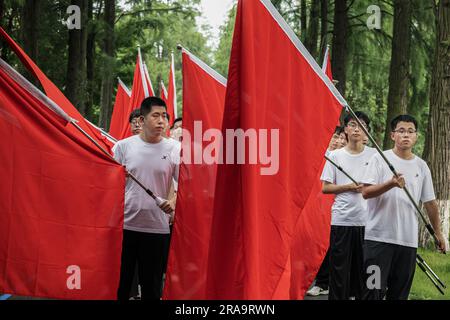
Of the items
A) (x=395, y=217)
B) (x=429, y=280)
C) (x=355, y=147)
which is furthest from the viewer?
(x=429, y=280)

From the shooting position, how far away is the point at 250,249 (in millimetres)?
5852

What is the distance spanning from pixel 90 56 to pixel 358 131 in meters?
14.9

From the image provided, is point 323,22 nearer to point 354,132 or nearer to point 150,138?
point 354,132

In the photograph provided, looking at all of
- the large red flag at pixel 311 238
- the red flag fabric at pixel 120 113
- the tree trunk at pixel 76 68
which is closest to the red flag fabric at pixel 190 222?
the large red flag at pixel 311 238

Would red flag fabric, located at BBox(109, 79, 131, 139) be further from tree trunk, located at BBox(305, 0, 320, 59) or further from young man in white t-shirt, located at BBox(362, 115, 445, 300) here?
young man in white t-shirt, located at BBox(362, 115, 445, 300)

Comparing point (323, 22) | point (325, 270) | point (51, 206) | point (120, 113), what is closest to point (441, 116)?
point (325, 270)

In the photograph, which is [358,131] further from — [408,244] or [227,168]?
[227,168]

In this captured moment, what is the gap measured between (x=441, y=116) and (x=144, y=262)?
24.5 ft

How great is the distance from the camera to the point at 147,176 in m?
7.38

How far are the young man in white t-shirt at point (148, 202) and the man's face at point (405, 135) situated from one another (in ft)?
6.46

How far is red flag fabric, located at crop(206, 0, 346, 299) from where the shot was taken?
233 inches

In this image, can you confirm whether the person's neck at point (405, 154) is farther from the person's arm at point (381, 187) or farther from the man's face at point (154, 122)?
the man's face at point (154, 122)
